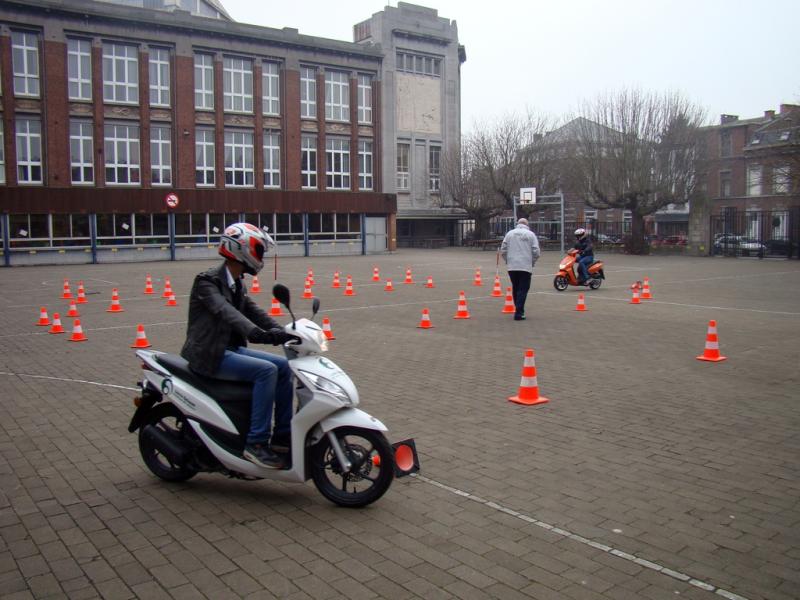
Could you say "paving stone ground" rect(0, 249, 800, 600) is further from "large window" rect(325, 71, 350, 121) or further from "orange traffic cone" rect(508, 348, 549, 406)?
"large window" rect(325, 71, 350, 121)

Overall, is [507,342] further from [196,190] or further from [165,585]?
[196,190]

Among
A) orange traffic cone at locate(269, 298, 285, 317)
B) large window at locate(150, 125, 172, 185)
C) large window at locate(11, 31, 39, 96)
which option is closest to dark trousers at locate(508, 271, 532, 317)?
orange traffic cone at locate(269, 298, 285, 317)

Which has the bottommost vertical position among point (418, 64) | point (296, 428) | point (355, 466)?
point (355, 466)

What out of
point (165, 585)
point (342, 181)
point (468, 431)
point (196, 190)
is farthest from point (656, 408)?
point (342, 181)

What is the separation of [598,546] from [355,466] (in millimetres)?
1529

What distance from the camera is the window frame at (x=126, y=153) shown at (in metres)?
42.2

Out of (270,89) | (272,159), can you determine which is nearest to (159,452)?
(272,159)

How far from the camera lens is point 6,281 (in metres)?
26.7

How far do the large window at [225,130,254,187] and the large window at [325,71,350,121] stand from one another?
6.58 metres

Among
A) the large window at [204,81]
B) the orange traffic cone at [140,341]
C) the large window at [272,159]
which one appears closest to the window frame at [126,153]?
the large window at [204,81]

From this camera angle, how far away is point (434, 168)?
212 ft

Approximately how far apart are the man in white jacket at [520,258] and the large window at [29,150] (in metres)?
34.0

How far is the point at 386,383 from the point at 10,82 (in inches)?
1534

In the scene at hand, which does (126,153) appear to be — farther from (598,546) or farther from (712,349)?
(598,546)
